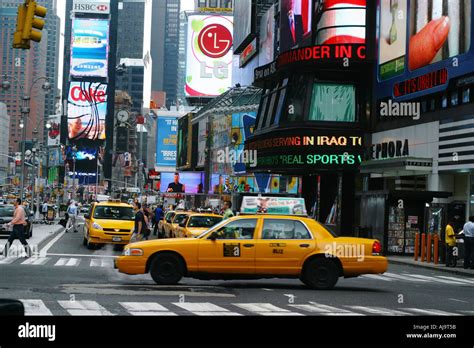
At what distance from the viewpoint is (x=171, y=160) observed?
167 m

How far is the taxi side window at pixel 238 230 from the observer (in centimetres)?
1711

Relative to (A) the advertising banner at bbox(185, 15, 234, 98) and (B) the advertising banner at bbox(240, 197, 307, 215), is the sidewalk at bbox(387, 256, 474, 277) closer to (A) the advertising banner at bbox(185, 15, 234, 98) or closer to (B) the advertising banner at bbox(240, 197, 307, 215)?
(B) the advertising banner at bbox(240, 197, 307, 215)

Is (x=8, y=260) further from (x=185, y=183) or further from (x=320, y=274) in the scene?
(x=185, y=183)

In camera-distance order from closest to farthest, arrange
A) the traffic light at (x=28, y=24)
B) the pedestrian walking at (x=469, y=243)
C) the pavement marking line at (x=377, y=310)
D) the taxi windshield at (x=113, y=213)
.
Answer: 1. the pavement marking line at (x=377, y=310)
2. the traffic light at (x=28, y=24)
3. the pedestrian walking at (x=469, y=243)
4. the taxi windshield at (x=113, y=213)

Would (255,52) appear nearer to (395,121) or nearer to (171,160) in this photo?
(395,121)

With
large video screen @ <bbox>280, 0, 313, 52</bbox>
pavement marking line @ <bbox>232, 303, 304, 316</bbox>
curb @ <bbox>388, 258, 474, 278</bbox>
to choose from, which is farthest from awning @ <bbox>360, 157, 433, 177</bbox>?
pavement marking line @ <bbox>232, 303, 304, 316</bbox>

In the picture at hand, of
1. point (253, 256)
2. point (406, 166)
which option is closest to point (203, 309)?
point (253, 256)

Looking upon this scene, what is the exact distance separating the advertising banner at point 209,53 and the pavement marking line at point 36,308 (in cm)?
12839

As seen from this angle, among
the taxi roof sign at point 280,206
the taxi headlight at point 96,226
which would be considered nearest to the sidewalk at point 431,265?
the taxi roof sign at point 280,206

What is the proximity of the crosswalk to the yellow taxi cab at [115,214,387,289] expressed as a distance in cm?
291

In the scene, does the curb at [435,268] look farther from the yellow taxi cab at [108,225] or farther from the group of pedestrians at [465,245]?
the yellow taxi cab at [108,225]

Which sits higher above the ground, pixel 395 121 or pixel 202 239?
pixel 395 121

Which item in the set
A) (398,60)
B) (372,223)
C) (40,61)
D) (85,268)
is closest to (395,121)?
(398,60)

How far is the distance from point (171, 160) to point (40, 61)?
113 ft
